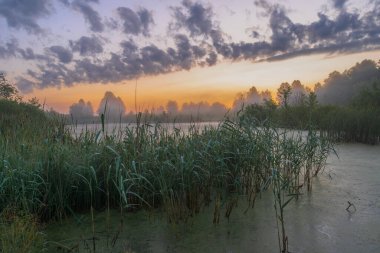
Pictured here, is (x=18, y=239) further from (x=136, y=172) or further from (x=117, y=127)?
(x=117, y=127)

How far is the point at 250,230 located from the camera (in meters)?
3.36

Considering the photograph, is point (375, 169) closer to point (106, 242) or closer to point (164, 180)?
point (164, 180)

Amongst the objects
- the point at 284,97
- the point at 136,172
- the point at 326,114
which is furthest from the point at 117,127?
the point at 326,114

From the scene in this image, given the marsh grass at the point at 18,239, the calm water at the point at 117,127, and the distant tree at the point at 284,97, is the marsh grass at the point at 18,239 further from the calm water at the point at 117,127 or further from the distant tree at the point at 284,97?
the distant tree at the point at 284,97

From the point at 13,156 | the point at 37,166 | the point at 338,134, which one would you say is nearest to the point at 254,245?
the point at 37,166

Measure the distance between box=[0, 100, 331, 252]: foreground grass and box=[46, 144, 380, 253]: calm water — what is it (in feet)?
0.45

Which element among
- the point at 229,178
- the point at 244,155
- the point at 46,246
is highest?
the point at 244,155

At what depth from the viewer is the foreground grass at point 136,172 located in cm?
334

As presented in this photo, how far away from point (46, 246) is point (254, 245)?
Result: 5.97ft

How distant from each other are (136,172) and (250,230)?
1315mm

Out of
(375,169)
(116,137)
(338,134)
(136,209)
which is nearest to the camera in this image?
(136,209)

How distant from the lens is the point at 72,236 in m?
3.21

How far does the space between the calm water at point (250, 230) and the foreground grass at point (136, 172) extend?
136mm

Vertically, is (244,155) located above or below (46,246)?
above
